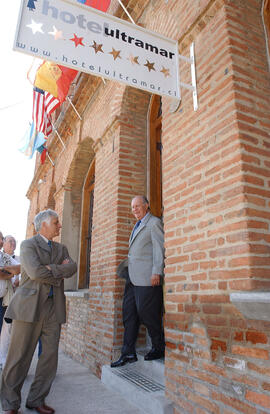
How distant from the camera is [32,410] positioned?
2955 millimetres

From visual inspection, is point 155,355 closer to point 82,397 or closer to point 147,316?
point 147,316

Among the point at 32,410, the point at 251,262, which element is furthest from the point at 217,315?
the point at 32,410

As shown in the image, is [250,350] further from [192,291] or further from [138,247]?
[138,247]

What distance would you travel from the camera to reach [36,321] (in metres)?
3.00

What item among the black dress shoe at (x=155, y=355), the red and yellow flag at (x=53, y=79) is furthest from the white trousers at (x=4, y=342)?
the red and yellow flag at (x=53, y=79)

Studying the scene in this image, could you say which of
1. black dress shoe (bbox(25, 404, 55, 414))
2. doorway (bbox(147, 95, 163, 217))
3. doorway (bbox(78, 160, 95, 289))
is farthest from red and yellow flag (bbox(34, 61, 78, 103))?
black dress shoe (bbox(25, 404, 55, 414))

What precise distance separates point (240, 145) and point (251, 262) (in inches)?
35.3

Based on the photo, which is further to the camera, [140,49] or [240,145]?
[140,49]

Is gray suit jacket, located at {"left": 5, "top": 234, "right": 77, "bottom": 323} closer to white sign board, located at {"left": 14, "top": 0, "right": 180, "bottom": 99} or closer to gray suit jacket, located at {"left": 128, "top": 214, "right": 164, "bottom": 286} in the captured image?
gray suit jacket, located at {"left": 128, "top": 214, "right": 164, "bottom": 286}

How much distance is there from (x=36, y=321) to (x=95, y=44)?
2.58m

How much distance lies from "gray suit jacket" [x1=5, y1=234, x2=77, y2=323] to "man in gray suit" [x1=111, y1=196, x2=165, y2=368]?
751 mm

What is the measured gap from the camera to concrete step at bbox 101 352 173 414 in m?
2.81

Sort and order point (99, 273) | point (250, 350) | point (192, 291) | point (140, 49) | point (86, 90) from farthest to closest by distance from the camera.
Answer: point (86, 90) → point (99, 273) → point (140, 49) → point (192, 291) → point (250, 350)

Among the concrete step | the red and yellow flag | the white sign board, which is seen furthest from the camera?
the red and yellow flag
